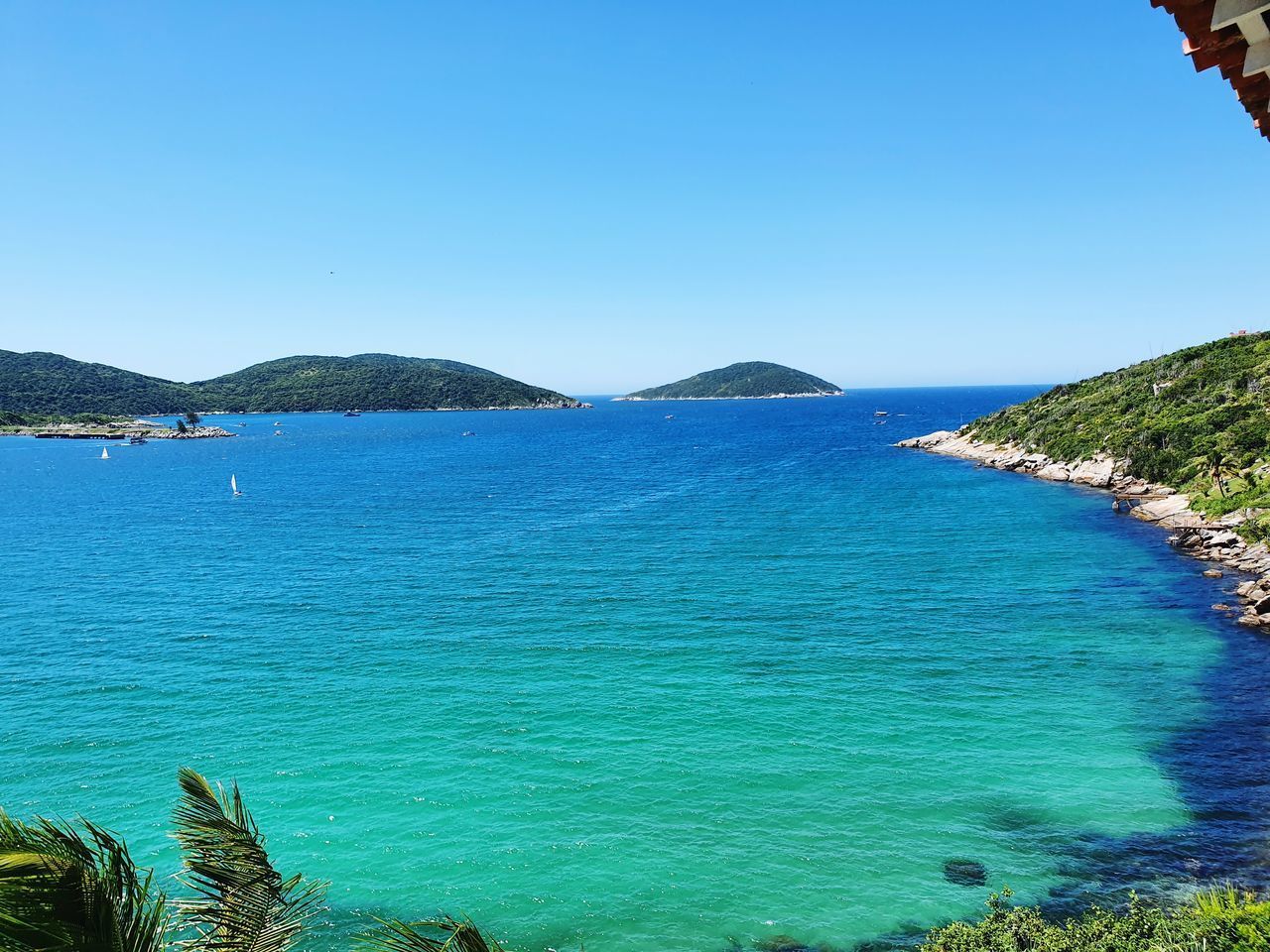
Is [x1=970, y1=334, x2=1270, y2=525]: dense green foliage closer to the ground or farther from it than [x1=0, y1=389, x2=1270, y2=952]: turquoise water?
farther from it

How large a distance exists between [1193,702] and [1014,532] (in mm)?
33428

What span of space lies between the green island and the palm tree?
13 millimetres

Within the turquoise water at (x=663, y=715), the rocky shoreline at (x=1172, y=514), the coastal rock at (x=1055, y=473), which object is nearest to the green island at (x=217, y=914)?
the turquoise water at (x=663, y=715)

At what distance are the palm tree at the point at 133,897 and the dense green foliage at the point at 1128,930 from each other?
41.4 feet

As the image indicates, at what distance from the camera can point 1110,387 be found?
106 metres

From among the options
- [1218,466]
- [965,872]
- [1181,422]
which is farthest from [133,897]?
[1181,422]

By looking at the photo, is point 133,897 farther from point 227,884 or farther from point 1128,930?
point 1128,930

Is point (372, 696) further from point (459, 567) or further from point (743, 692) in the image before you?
point (459, 567)

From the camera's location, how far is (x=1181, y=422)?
74.6 metres

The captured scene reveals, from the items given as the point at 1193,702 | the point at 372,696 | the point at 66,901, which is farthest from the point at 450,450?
the point at 66,901

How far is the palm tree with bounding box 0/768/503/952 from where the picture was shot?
629 cm

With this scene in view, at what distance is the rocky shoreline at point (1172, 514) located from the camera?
40875 mm

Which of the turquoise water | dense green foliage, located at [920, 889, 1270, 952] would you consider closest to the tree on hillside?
the turquoise water

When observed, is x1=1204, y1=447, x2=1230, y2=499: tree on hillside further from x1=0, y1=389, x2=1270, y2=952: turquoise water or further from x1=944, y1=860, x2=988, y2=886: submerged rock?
x1=944, y1=860, x2=988, y2=886: submerged rock
